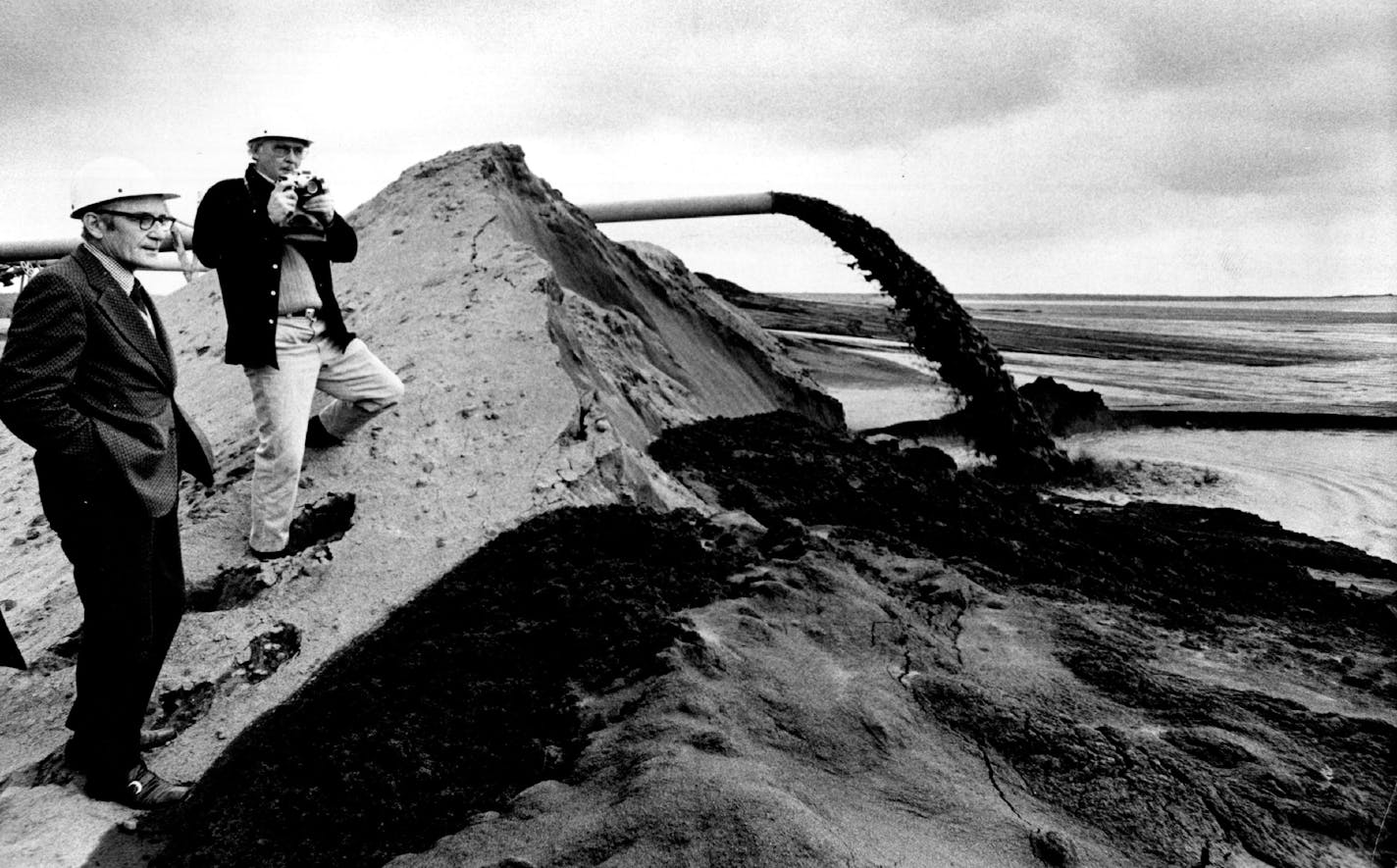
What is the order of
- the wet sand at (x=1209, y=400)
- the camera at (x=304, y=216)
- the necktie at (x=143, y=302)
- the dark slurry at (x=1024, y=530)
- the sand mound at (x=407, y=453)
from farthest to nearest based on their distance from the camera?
the wet sand at (x=1209, y=400) → the dark slurry at (x=1024, y=530) → the camera at (x=304, y=216) → the sand mound at (x=407, y=453) → the necktie at (x=143, y=302)

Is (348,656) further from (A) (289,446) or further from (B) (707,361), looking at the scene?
(B) (707,361)

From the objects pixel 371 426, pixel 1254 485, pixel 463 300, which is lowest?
pixel 1254 485

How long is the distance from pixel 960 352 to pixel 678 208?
3.12 meters

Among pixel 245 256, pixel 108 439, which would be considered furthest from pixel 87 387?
pixel 245 256

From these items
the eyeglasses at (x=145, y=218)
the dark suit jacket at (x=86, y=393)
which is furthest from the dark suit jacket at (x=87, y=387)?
the eyeglasses at (x=145, y=218)

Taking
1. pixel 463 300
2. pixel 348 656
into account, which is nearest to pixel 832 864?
pixel 348 656

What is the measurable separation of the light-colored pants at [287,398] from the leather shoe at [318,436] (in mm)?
334

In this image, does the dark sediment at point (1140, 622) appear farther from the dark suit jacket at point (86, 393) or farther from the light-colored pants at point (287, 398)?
the dark suit jacket at point (86, 393)

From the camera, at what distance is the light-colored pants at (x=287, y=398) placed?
3.73 m

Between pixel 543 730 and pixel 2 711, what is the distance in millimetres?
1860

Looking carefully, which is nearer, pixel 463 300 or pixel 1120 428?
pixel 463 300

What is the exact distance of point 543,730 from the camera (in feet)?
9.50

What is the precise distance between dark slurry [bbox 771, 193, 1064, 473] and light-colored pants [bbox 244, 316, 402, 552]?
5.73 metres

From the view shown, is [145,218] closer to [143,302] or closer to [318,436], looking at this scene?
[143,302]
